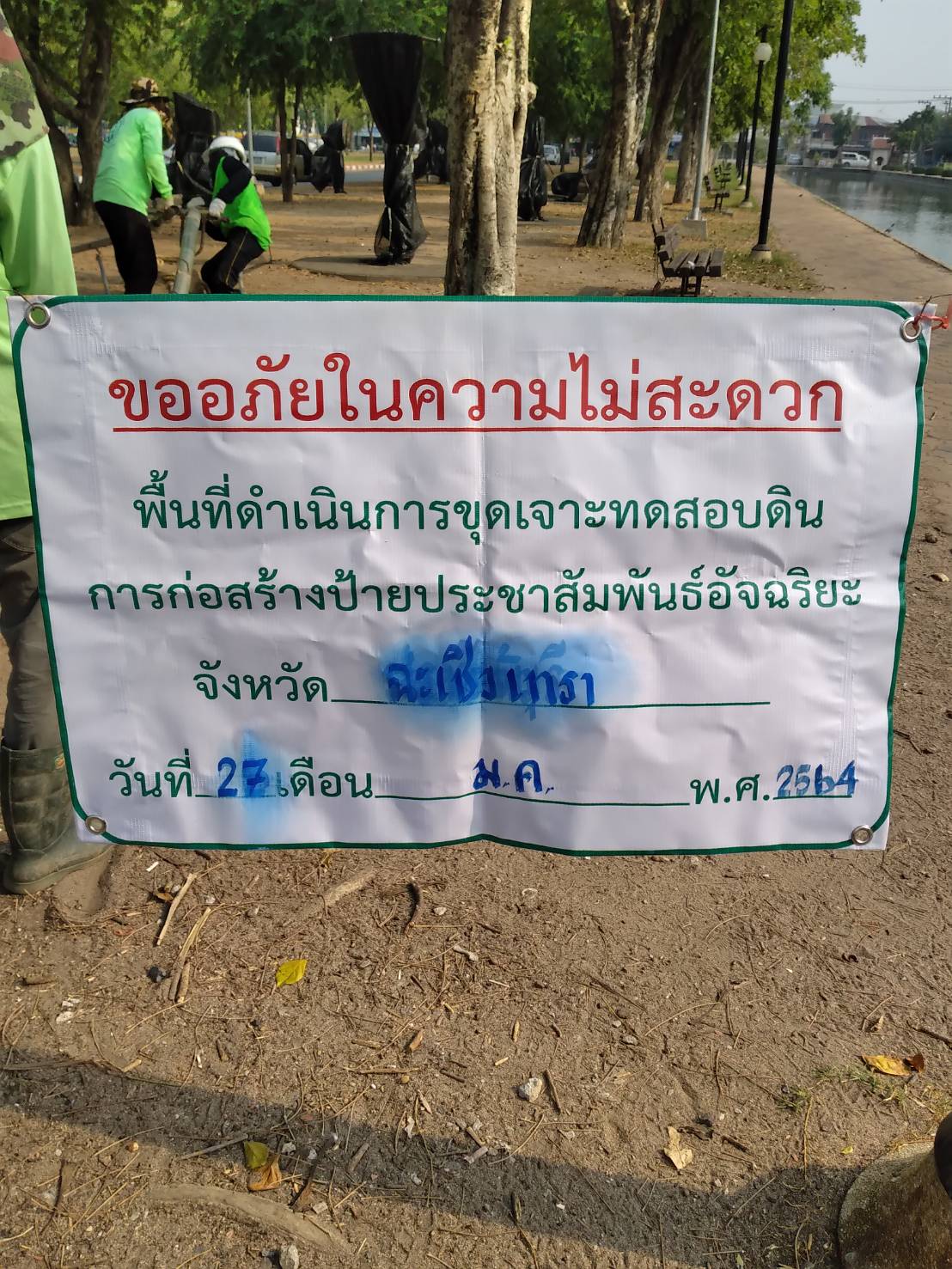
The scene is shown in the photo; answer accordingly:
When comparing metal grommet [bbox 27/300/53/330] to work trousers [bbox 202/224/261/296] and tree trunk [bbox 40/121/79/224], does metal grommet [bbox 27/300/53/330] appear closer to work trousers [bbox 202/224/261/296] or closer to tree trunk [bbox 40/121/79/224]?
work trousers [bbox 202/224/261/296]

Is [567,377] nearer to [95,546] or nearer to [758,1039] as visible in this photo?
[95,546]

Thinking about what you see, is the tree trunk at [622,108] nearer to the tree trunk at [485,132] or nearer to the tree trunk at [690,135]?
the tree trunk at [485,132]

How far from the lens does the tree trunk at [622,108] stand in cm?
1748

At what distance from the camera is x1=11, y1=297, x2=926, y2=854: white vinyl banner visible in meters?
1.91

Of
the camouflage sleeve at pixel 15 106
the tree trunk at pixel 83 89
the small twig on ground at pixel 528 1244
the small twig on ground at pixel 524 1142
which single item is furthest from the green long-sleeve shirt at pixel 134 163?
the tree trunk at pixel 83 89

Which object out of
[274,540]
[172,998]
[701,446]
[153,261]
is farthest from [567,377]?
[153,261]

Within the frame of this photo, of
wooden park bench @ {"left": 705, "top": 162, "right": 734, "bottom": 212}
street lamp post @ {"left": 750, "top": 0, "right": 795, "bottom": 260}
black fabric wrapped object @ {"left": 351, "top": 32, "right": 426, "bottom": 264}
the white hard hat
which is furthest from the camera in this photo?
wooden park bench @ {"left": 705, "top": 162, "right": 734, "bottom": 212}

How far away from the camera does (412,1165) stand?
7.41 feet

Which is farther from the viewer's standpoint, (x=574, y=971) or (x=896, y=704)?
(x=896, y=704)

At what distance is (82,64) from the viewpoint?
67.3 feet

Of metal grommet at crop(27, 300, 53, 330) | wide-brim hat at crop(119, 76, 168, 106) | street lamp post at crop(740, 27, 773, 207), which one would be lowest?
metal grommet at crop(27, 300, 53, 330)

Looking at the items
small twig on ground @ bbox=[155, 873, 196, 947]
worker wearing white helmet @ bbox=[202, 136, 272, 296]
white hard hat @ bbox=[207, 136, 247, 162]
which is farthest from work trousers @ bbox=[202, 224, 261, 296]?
small twig on ground @ bbox=[155, 873, 196, 947]

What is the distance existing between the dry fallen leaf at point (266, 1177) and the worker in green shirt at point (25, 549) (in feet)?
3.88

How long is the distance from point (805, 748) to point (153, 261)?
928 centimetres
